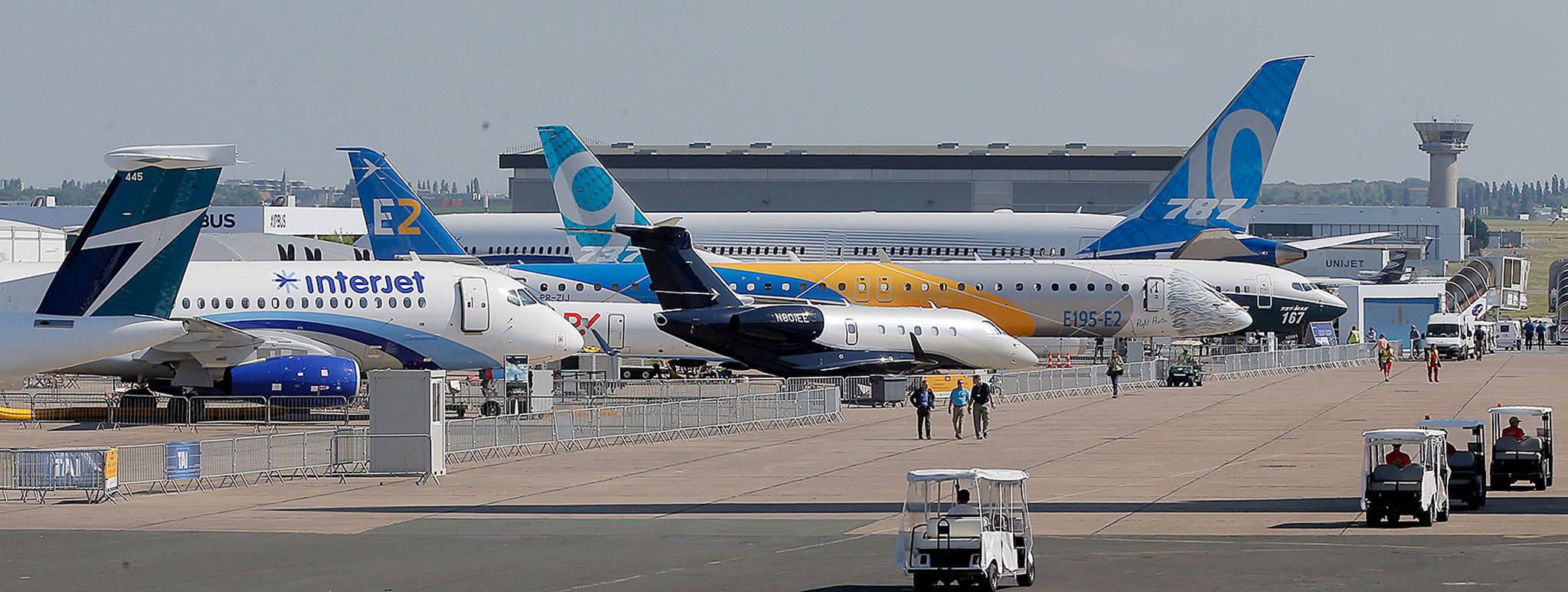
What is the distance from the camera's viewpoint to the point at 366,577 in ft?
65.0

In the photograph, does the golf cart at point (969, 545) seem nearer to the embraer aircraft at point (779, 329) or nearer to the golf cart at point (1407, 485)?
the golf cart at point (1407, 485)

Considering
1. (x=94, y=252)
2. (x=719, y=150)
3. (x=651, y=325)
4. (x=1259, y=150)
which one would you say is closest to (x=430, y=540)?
(x=94, y=252)

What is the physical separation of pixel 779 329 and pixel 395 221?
23908mm

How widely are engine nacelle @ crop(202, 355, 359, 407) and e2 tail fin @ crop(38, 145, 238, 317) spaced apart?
1202 cm

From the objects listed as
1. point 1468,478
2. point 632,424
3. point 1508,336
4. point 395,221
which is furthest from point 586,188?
point 1508,336

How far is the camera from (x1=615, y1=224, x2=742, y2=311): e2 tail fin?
2099 inches

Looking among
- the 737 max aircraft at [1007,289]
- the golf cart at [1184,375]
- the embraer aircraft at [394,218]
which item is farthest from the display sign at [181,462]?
the golf cart at [1184,375]

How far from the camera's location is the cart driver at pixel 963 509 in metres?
18.9

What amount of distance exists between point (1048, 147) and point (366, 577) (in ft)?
500

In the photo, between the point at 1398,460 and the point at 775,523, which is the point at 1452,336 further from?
the point at 775,523

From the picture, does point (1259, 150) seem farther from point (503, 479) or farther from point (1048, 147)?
point (1048, 147)

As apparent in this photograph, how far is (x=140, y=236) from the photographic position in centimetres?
2959

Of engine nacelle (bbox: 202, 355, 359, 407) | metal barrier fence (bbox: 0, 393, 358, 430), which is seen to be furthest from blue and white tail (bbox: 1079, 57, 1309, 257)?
engine nacelle (bbox: 202, 355, 359, 407)

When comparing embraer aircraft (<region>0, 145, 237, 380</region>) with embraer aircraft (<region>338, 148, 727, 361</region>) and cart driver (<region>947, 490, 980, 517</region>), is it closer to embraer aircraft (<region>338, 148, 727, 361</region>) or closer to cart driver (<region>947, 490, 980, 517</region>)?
cart driver (<region>947, 490, 980, 517</region>)
